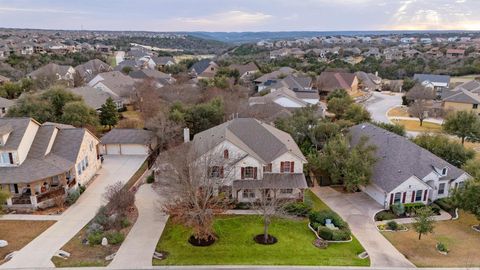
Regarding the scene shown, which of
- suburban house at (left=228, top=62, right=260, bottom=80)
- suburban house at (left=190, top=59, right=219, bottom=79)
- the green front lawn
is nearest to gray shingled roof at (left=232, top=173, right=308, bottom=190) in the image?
the green front lawn

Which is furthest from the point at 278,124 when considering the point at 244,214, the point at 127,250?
the point at 127,250

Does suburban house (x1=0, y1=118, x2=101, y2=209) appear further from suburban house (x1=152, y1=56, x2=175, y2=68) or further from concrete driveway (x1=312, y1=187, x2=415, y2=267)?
suburban house (x1=152, y1=56, x2=175, y2=68)

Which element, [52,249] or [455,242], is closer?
[52,249]

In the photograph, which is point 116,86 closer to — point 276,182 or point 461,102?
point 276,182

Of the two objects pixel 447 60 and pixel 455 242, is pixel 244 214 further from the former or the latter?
pixel 447 60

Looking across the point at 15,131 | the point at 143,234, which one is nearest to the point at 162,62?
the point at 15,131
